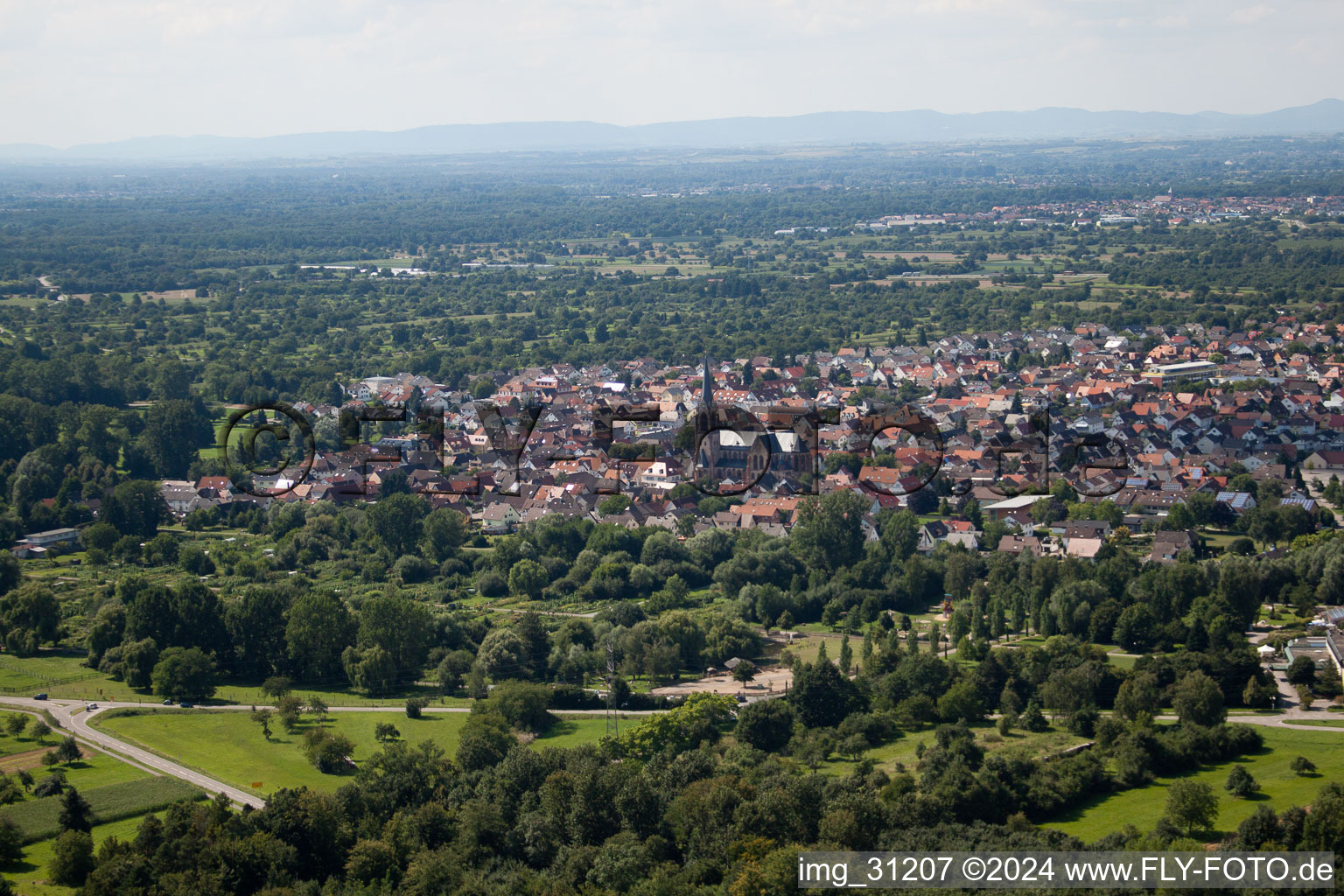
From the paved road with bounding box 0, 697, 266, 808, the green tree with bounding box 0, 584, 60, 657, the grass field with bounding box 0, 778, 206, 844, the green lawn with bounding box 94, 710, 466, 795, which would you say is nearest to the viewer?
the grass field with bounding box 0, 778, 206, 844

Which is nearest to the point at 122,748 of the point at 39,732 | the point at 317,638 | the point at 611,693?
the point at 39,732

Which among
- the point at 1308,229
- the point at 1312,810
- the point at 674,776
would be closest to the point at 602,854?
the point at 674,776

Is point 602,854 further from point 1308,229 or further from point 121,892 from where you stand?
point 1308,229

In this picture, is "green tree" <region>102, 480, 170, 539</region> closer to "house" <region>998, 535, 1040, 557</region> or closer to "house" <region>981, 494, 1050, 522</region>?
"house" <region>998, 535, 1040, 557</region>

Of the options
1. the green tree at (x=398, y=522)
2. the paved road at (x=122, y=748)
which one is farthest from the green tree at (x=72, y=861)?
the green tree at (x=398, y=522)

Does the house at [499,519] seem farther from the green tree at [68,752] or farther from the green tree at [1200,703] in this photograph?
the green tree at [1200,703]

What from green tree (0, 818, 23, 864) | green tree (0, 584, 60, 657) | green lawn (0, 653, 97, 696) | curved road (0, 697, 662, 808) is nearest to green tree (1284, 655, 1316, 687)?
curved road (0, 697, 662, 808)
